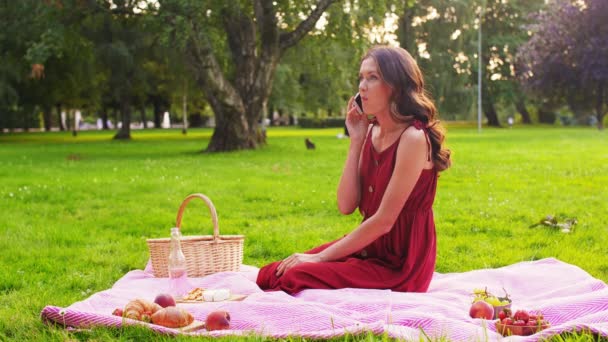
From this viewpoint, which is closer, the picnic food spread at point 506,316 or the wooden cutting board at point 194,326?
the picnic food spread at point 506,316

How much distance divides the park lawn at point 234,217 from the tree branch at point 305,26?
7.46 meters

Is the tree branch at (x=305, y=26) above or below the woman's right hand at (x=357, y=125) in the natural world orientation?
above

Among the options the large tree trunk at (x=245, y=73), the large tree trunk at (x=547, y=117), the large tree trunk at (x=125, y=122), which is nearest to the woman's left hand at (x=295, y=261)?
the large tree trunk at (x=245, y=73)

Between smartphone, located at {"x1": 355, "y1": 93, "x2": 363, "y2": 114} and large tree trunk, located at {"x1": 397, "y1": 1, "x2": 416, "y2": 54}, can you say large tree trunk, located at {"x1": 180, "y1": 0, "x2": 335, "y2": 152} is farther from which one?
large tree trunk, located at {"x1": 397, "y1": 1, "x2": 416, "y2": 54}

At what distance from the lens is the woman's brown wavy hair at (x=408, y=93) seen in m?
4.86

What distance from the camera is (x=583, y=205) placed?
1036 cm

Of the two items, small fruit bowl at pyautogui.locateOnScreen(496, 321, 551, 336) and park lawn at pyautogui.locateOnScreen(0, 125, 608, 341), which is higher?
small fruit bowl at pyautogui.locateOnScreen(496, 321, 551, 336)

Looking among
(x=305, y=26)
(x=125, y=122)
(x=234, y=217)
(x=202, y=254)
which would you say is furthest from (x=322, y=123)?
(x=202, y=254)

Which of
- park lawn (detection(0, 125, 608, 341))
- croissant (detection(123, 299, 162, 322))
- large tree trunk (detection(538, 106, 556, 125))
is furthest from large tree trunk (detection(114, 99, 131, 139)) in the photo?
large tree trunk (detection(538, 106, 556, 125))

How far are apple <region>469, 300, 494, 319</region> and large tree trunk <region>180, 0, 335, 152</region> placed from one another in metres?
→ 18.5

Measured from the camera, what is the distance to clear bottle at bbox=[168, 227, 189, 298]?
5.13 meters

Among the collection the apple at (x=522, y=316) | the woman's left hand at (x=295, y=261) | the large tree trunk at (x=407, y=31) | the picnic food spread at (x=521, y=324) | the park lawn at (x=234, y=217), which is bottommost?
the park lawn at (x=234, y=217)

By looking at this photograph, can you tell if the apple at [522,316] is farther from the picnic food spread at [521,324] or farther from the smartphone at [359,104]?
the smartphone at [359,104]

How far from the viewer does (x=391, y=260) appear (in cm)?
516
